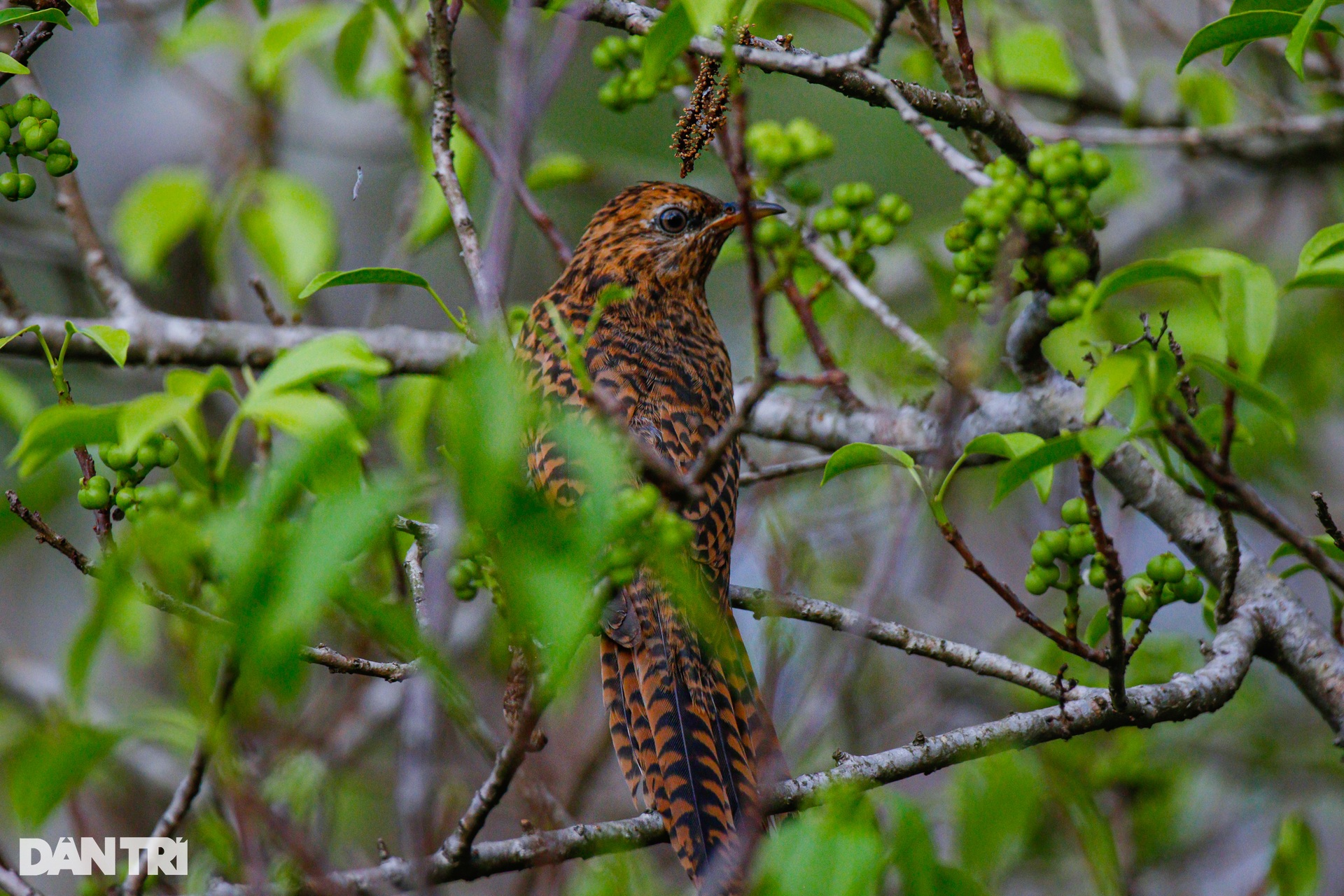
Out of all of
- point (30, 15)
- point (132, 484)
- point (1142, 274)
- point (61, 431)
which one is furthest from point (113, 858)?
point (1142, 274)

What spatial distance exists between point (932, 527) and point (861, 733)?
1.31m

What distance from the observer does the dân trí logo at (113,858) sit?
2.68 metres

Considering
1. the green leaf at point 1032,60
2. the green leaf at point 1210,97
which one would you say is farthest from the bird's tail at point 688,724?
the green leaf at point 1210,97

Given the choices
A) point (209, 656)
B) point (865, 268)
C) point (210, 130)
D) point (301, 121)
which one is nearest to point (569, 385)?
point (865, 268)

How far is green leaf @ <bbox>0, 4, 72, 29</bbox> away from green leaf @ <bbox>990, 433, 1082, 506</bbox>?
227 cm

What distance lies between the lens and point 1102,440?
2.08 metres

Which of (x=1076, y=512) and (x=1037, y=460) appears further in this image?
(x=1076, y=512)

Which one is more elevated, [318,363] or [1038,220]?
[1038,220]

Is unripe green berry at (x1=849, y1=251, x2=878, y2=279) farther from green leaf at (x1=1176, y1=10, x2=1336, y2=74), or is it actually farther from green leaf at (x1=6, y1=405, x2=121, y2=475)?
green leaf at (x1=6, y1=405, x2=121, y2=475)

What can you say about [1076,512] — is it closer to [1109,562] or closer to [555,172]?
[1109,562]

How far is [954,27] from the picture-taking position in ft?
10.2

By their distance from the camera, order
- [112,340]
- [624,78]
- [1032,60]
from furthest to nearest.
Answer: [1032,60] < [624,78] < [112,340]

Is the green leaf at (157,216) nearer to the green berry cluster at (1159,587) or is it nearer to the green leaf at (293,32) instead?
the green leaf at (293,32)

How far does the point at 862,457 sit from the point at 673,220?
291 centimetres
